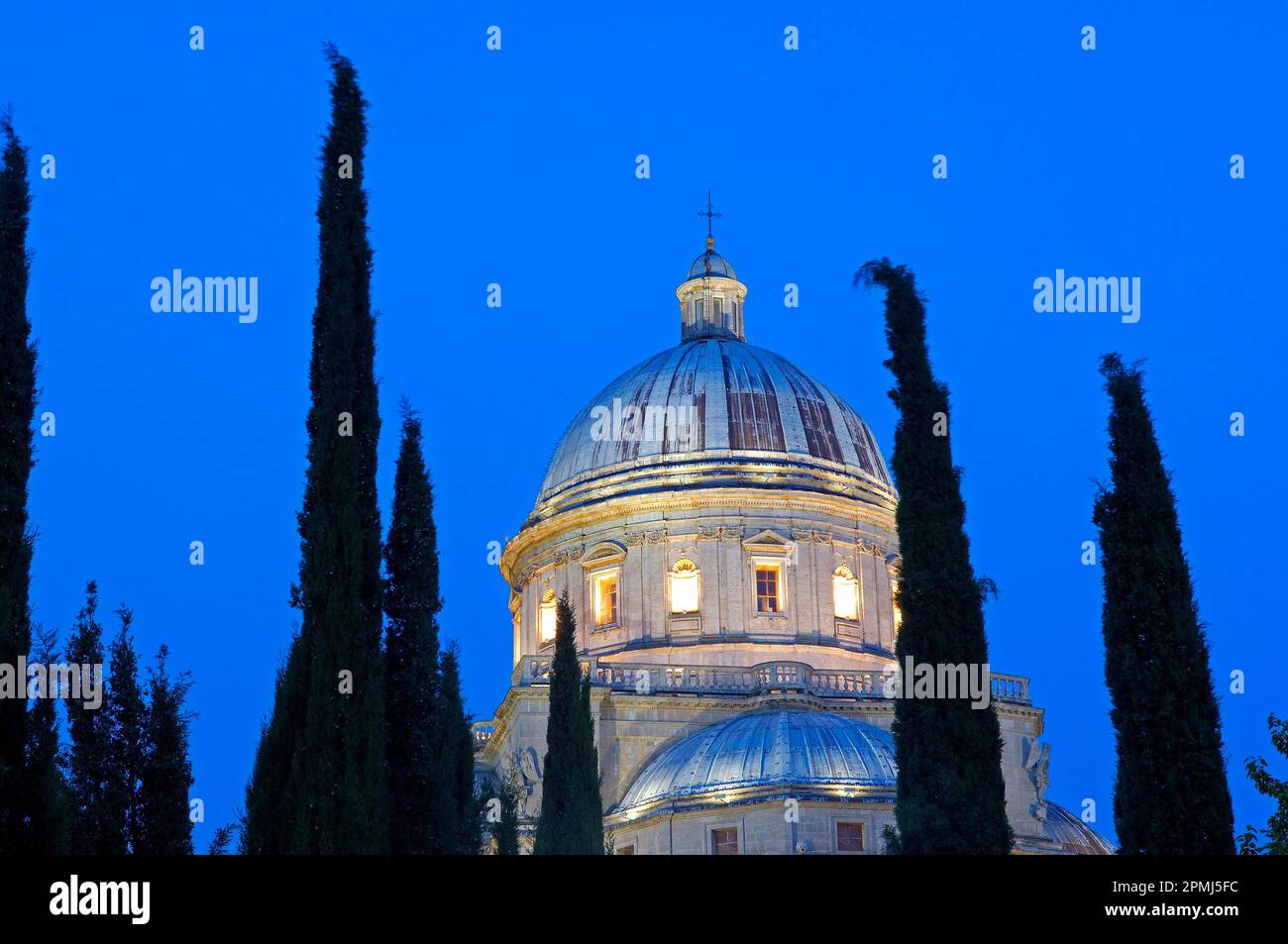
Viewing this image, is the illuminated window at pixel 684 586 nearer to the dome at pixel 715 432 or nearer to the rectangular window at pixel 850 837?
the dome at pixel 715 432

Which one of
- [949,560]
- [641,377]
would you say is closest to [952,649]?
[949,560]

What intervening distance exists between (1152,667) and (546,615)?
33.3 metres

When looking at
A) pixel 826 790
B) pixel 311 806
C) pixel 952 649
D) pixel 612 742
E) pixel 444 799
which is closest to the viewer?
pixel 311 806

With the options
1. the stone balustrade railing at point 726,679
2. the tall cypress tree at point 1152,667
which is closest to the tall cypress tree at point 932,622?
the tall cypress tree at point 1152,667

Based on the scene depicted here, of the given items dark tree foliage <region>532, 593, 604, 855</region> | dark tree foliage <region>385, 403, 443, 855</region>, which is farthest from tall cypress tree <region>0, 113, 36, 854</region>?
dark tree foliage <region>532, 593, 604, 855</region>

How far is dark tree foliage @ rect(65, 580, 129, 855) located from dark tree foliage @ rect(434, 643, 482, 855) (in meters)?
3.81

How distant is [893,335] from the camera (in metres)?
24.8

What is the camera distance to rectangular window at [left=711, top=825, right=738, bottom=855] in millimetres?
40625

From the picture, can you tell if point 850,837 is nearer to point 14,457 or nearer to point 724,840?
point 724,840

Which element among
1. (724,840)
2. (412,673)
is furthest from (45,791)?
(724,840)

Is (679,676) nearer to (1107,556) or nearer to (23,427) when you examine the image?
(1107,556)

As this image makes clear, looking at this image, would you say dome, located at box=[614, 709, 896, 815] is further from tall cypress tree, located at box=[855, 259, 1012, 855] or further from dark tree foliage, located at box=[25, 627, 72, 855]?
dark tree foliage, located at box=[25, 627, 72, 855]

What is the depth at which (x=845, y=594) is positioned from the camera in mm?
51688

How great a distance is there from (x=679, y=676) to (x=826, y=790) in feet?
27.3
